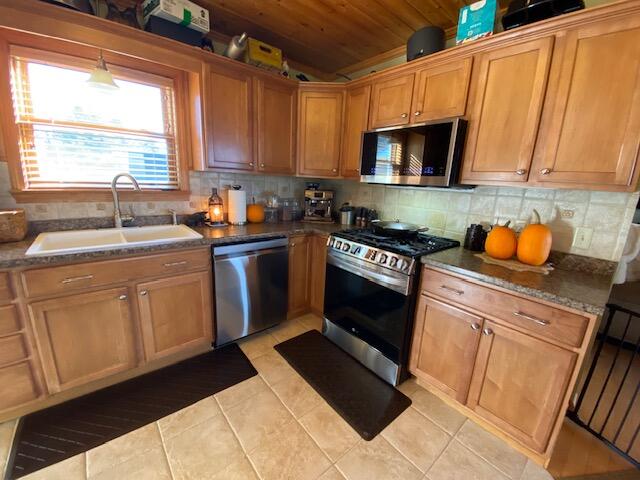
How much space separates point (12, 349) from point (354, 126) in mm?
2723

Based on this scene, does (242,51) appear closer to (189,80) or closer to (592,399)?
(189,80)

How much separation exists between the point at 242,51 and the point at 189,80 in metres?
0.49

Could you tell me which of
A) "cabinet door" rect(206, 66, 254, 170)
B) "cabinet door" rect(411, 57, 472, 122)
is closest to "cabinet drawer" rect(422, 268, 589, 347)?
"cabinet door" rect(411, 57, 472, 122)

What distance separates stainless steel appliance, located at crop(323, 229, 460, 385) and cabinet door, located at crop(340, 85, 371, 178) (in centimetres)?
66

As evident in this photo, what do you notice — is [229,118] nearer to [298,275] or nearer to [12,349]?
[298,275]

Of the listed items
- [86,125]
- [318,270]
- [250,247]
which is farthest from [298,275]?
[86,125]

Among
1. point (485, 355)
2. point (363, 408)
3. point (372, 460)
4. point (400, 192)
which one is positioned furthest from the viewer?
point (400, 192)

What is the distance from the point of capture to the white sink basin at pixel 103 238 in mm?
1507

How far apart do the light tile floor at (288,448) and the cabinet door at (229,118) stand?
5.82 feet

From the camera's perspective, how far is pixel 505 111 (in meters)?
1.60

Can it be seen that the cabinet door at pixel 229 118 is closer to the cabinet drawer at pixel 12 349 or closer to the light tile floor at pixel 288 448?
the cabinet drawer at pixel 12 349

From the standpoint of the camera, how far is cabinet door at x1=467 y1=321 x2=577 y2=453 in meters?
1.27

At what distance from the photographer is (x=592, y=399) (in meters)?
1.81

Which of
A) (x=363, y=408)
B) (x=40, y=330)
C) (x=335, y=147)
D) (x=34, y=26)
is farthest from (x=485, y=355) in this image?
(x=34, y=26)
